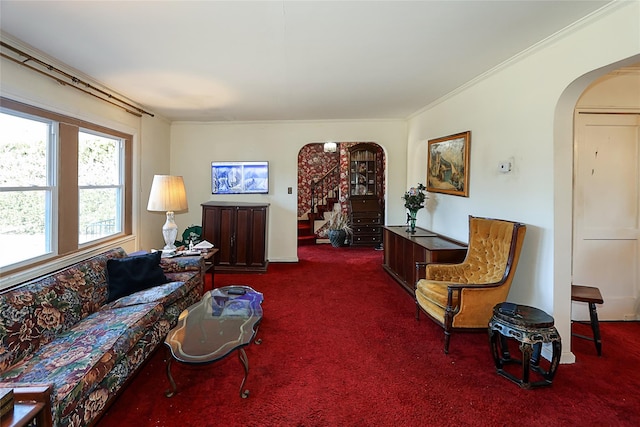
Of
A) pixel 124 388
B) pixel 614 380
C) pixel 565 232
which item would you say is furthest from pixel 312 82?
pixel 614 380

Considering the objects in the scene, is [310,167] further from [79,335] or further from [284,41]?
[79,335]

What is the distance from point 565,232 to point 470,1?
1.85 m

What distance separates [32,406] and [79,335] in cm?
88

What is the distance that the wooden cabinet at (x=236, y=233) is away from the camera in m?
5.20

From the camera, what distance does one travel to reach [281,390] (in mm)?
2234

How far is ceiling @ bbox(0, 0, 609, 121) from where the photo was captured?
210cm

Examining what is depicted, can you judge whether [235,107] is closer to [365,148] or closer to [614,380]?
[365,148]

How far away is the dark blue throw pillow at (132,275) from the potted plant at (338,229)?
4.81 m

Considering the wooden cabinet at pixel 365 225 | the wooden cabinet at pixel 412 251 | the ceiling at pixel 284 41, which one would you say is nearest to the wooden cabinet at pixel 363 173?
the wooden cabinet at pixel 365 225

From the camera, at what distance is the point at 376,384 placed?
2312mm

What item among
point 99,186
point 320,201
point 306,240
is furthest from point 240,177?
point 320,201

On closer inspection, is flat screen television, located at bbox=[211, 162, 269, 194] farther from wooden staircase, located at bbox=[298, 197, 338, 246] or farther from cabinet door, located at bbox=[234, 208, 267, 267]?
wooden staircase, located at bbox=[298, 197, 338, 246]

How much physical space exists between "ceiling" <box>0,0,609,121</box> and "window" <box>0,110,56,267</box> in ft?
2.28

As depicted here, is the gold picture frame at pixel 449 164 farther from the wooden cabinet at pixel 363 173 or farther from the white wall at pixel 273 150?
the wooden cabinet at pixel 363 173
